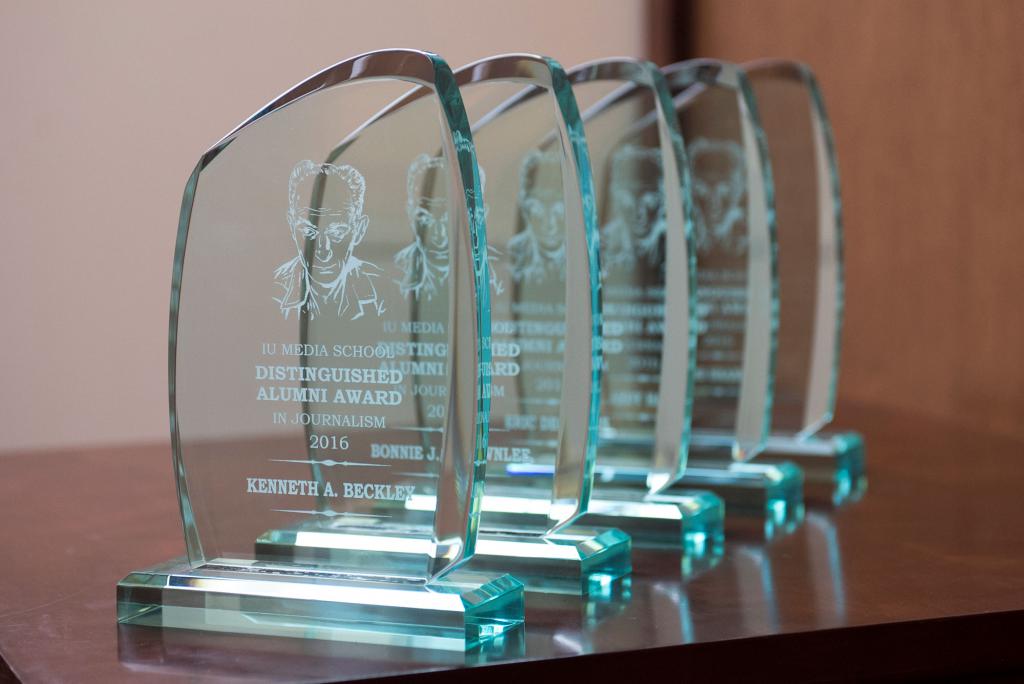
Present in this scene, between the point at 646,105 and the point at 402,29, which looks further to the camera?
the point at 402,29

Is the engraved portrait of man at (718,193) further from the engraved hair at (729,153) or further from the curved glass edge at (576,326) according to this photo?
the curved glass edge at (576,326)

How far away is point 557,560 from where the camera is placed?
907 mm

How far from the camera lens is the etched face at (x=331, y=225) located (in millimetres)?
833

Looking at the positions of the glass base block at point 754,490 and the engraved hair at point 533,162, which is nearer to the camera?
the engraved hair at point 533,162

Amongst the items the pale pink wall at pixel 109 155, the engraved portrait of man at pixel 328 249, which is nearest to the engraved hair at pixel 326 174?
the engraved portrait of man at pixel 328 249

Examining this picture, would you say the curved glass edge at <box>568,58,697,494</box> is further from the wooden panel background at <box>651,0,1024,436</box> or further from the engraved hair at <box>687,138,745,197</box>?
the wooden panel background at <box>651,0,1024,436</box>

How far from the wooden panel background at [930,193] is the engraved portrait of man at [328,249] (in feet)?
4.82

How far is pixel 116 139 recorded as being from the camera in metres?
2.70

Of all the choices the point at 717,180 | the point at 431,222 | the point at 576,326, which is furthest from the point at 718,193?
the point at 431,222

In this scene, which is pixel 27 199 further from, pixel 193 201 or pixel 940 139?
pixel 193 201

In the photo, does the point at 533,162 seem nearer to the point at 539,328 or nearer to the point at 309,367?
the point at 539,328

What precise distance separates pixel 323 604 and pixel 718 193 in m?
0.75

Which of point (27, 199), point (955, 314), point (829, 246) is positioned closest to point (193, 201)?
point (829, 246)

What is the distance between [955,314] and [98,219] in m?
1.65
